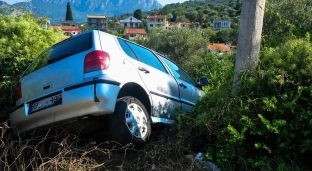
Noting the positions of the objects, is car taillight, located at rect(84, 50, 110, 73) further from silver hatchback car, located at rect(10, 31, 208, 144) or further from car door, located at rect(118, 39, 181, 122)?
car door, located at rect(118, 39, 181, 122)

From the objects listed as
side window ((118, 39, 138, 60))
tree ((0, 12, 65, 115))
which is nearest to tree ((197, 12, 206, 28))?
tree ((0, 12, 65, 115))

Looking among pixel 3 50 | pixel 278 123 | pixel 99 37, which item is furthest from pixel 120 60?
pixel 3 50

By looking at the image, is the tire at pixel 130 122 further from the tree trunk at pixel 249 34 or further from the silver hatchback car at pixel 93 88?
the tree trunk at pixel 249 34

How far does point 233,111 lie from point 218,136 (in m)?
0.33

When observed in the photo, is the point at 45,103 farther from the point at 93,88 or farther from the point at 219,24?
the point at 219,24

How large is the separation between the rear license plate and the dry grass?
313mm

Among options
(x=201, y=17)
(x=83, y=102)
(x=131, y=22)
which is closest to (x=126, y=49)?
(x=83, y=102)

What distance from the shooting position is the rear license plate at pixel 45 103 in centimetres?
377

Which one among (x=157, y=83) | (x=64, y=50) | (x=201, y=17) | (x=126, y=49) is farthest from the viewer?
(x=201, y=17)

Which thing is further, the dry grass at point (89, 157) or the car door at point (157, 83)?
the car door at point (157, 83)

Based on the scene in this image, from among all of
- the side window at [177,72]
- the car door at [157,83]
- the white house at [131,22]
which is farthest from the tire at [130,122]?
the white house at [131,22]

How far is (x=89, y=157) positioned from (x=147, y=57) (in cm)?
196

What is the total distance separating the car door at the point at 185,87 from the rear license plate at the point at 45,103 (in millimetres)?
2460

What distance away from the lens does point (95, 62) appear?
12.4ft
